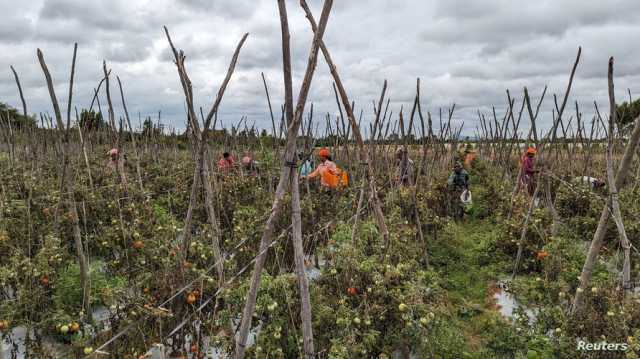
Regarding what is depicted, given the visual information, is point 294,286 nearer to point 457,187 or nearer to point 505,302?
point 505,302

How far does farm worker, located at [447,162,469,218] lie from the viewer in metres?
6.74

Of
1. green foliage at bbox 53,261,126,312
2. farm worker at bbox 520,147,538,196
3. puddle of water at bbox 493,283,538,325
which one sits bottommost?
puddle of water at bbox 493,283,538,325

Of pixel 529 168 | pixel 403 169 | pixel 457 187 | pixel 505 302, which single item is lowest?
pixel 505 302

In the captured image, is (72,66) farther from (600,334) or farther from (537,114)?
(537,114)

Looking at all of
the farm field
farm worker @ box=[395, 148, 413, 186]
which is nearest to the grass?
the farm field

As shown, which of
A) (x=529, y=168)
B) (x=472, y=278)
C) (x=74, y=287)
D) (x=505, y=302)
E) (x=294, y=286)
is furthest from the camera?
(x=529, y=168)

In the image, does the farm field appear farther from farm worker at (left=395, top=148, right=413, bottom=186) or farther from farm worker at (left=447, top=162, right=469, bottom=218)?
farm worker at (left=447, top=162, right=469, bottom=218)

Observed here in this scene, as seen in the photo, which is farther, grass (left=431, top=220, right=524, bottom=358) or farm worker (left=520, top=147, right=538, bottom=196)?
farm worker (left=520, top=147, right=538, bottom=196)

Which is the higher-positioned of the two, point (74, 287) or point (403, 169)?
point (403, 169)

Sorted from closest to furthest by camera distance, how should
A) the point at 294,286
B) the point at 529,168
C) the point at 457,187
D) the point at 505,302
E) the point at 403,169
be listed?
the point at 294,286, the point at 505,302, the point at 403,169, the point at 457,187, the point at 529,168

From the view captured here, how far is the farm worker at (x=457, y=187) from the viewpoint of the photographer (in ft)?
22.1

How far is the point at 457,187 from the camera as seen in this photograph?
684 centimetres

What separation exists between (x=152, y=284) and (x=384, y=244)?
70.5 inches

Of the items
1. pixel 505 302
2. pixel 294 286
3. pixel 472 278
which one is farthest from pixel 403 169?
pixel 294 286
